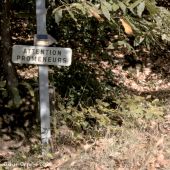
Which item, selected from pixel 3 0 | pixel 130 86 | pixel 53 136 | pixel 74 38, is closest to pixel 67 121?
pixel 53 136

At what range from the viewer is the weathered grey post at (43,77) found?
14.8ft

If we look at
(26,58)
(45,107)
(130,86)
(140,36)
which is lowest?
(130,86)

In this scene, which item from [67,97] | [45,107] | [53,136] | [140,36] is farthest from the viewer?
[67,97]

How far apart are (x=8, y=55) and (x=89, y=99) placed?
4.85 feet

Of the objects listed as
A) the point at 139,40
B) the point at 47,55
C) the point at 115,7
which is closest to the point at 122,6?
the point at 115,7

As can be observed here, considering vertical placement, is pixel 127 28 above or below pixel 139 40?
above

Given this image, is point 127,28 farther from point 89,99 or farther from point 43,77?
point 89,99

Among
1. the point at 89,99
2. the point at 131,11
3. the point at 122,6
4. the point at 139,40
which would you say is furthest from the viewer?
the point at 89,99

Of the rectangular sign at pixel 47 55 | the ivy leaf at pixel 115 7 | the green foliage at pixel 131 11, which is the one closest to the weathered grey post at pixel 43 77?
the rectangular sign at pixel 47 55

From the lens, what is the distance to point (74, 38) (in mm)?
8453

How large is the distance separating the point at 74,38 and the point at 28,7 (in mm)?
2002

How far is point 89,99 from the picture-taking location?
645 cm

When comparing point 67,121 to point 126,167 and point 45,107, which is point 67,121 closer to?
point 45,107

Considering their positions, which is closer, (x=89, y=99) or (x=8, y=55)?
(x=8, y=55)
